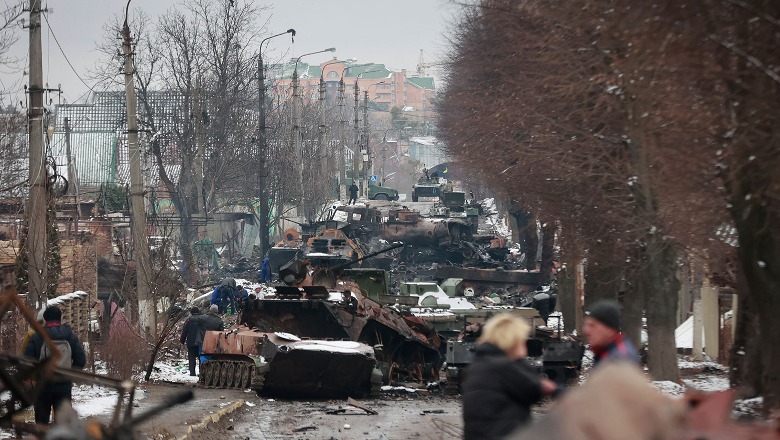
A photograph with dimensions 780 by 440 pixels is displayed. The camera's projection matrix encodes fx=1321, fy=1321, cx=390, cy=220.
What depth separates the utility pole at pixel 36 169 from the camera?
20.0 m

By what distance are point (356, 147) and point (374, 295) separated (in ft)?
182

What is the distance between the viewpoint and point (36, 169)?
785 inches

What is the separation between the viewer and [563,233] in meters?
26.3

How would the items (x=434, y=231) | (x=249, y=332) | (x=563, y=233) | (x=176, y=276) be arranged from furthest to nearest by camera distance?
(x=434, y=231) < (x=176, y=276) < (x=563, y=233) < (x=249, y=332)

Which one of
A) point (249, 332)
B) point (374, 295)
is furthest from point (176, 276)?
point (249, 332)

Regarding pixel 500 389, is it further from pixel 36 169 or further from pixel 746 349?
pixel 36 169

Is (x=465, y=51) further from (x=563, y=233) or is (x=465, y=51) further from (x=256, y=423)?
(x=256, y=423)

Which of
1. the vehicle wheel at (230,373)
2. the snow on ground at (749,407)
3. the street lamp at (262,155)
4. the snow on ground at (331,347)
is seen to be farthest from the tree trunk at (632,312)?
the street lamp at (262,155)

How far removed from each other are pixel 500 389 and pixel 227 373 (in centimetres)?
1468

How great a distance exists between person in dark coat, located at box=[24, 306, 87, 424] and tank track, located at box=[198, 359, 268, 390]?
27.2ft

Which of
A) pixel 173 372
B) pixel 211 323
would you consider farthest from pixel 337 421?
pixel 173 372

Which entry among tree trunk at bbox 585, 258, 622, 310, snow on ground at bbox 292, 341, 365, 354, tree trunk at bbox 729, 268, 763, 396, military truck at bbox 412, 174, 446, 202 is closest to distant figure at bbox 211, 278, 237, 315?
tree trunk at bbox 585, 258, 622, 310

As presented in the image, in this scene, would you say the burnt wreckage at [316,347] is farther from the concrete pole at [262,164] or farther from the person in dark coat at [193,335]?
the concrete pole at [262,164]

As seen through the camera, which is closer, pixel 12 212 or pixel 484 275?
pixel 12 212
